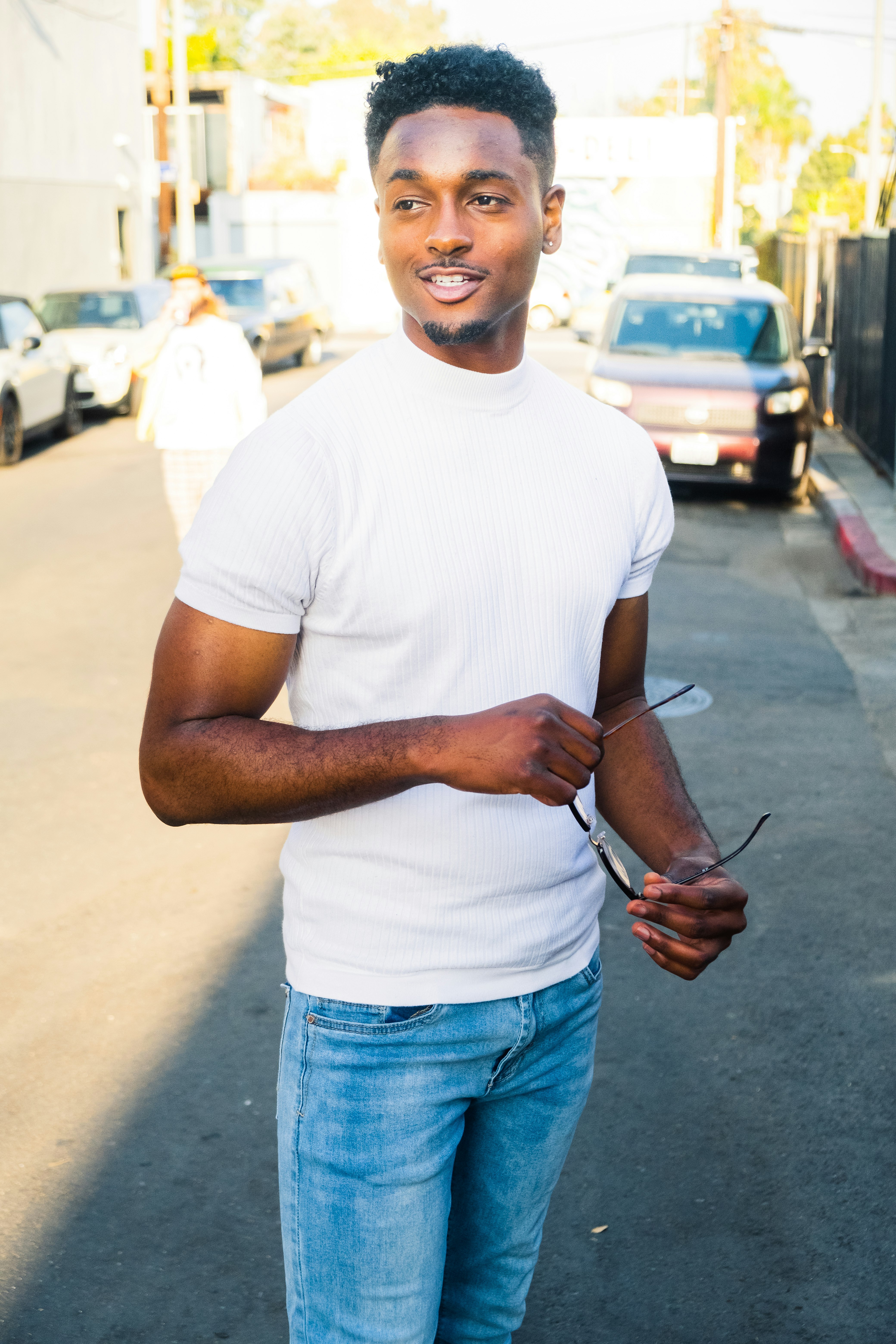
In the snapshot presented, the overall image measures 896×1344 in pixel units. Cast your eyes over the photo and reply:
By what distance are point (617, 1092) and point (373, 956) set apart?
7.17 feet

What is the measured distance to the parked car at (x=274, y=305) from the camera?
901 inches

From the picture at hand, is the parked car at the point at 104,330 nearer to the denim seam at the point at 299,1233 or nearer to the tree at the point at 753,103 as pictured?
the denim seam at the point at 299,1233

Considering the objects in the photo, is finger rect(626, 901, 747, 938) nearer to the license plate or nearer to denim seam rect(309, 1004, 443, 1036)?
denim seam rect(309, 1004, 443, 1036)

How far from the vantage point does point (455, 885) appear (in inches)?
70.2

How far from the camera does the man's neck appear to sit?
183cm

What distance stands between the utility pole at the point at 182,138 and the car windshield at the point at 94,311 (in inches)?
451

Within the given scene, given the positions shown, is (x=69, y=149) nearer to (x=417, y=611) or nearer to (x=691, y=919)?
(x=417, y=611)

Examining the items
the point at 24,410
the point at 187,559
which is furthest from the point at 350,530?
the point at 24,410

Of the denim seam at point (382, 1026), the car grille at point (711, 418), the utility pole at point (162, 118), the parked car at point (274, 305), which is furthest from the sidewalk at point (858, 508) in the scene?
the utility pole at point (162, 118)

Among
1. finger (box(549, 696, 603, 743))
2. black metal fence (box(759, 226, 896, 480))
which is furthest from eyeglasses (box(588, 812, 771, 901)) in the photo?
black metal fence (box(759, 226, 896, 480))

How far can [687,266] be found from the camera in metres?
23.3

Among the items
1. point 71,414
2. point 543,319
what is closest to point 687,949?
point 71,414

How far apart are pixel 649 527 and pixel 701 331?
12429 mm

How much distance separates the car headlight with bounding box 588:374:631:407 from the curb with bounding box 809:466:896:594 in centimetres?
186
